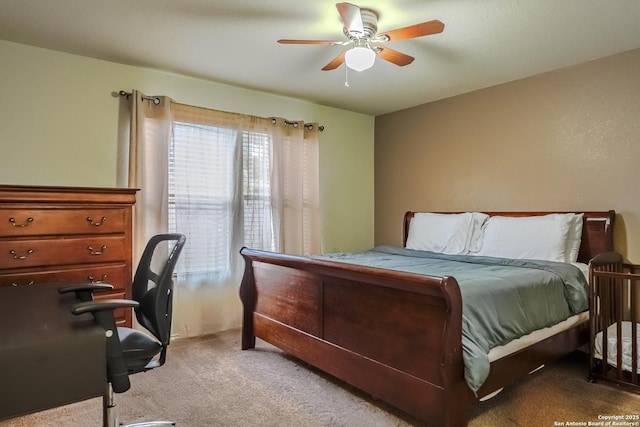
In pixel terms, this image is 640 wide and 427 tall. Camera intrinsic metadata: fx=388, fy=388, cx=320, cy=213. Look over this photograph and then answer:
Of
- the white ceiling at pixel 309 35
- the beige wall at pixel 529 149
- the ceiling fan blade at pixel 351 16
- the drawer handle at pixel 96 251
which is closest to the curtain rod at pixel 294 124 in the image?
the white ceiling at pixel 309 35

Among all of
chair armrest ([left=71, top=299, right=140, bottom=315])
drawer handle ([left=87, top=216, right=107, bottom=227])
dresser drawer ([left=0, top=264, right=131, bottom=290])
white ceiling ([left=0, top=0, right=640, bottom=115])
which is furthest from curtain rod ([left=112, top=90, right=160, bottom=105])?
chair armrest ([left=71, top=299, right=140, bottom=315])

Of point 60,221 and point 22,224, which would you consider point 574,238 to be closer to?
point 60,221

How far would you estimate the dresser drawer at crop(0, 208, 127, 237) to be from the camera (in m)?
2.21

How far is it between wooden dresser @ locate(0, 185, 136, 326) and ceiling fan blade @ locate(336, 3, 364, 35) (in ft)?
5.68

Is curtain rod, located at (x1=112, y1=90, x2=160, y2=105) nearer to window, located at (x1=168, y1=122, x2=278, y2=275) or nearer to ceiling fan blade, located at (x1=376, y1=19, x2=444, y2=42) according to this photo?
window, located at (x1=168, y1=122, x2=278, y2=275)

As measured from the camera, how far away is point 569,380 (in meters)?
2.54

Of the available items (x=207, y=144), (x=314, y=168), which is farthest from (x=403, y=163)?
(x=207, y=144)

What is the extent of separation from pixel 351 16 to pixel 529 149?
7.28ft

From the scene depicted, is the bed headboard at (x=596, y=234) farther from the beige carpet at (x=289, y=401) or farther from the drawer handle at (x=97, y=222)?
the drawer handle at (x=97, y=222)

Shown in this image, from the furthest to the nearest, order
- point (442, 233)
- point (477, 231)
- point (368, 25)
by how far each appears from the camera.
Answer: point (442, 233) → point (477, 231) → point (368, 25)

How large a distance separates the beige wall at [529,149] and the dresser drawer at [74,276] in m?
3.00

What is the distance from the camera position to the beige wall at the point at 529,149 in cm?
287

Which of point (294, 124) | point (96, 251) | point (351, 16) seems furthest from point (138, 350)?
point (294, 124)

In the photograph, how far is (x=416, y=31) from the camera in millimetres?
2107
